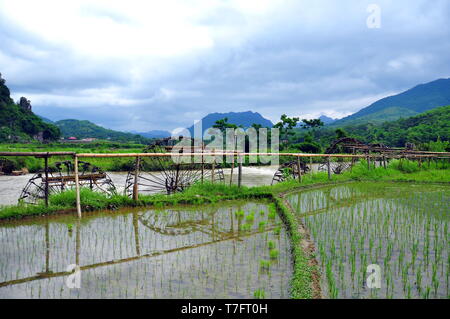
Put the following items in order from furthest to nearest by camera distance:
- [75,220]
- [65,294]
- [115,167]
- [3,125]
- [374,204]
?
[3,125] → [115,167] → [374,204] → [75,220] → [65,294]

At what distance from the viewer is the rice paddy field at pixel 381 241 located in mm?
3618

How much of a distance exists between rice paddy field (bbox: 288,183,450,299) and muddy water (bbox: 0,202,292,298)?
66 cm

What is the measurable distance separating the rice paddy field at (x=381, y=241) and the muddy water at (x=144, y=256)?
662mm

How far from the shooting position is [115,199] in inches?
308

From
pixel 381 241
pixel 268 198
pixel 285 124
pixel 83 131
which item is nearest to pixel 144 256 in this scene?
pixel 381 241

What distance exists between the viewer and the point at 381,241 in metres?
5.27

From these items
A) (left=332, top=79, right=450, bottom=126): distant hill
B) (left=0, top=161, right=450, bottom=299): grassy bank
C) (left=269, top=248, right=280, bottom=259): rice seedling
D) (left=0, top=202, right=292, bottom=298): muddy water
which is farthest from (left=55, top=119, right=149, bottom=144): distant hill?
(left=269, top=248, right=280, bottom=259): rice seedling

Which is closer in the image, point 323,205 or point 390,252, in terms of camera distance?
point 390,252

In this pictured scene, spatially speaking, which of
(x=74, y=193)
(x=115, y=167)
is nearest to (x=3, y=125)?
(x=115, y=167)

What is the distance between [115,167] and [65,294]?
18.8 meters

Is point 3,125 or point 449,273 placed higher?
point 3,125

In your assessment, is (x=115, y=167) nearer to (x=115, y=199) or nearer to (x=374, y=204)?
(x=115, y=199)

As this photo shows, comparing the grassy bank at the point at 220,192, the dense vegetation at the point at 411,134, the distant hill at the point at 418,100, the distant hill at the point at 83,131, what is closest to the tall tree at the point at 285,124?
the dense vegetation at the point at 411,134

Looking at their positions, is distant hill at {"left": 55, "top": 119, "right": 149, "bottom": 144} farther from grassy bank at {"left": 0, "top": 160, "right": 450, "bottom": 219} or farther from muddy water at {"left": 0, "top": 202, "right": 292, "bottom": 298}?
muddy water at {"left": 0, "top": 202, "right": 292, "bottom": 298}
